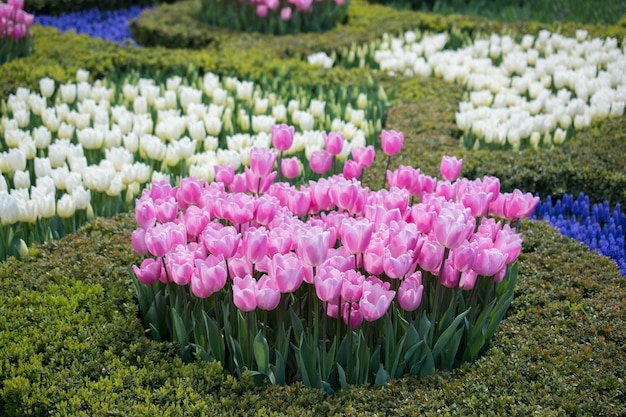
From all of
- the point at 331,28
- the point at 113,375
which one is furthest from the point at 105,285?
the point at 331,28

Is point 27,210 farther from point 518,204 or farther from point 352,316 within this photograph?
point 518,204

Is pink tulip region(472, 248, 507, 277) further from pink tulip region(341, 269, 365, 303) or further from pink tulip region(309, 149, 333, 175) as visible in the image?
pink tulip region(309, 149, 333, 175)

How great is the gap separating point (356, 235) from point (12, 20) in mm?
6752

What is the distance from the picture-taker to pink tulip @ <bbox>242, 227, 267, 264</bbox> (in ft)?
9.68

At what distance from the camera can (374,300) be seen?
293 centimetres

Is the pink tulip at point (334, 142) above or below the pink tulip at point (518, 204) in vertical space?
above

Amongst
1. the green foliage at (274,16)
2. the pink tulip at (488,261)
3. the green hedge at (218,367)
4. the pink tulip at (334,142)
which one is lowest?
the green hedge at (218,367)

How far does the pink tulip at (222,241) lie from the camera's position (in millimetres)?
3006

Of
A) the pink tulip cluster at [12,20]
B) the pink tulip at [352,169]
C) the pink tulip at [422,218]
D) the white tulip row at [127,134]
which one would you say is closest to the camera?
the pink tulip at [422,218]

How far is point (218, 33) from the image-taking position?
33.5 ft

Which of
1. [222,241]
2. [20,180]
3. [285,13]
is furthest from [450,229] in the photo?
[285,13]

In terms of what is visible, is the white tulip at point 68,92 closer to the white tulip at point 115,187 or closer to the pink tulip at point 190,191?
the white tulip at point 115,187

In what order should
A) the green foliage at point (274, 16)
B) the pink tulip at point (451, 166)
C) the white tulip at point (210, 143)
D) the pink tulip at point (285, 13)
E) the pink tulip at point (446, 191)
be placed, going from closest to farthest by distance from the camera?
the pink tulip at point (446, 191)
the pink tulip at point (451, 166)
the white tulip at point (210, 143)
the pink tulip at point (285, 13)
the green foliage at point (274, 16)

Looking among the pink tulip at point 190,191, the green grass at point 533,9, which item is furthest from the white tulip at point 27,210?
the green grass at point 533,9
